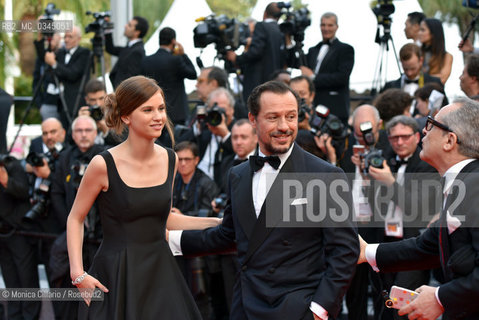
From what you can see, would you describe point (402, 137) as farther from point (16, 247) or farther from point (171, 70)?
point (16, 247)

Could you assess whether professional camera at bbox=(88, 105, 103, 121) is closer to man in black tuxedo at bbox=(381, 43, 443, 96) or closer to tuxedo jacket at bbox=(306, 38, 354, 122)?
tuxedo jacket at bbox=(306, 38, 354, 122)

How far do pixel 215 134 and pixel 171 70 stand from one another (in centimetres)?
151

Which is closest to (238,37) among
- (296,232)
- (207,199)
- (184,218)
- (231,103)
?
(231,103)

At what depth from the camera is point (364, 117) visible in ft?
19.2

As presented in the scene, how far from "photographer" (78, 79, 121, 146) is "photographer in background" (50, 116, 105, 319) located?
0.76ft

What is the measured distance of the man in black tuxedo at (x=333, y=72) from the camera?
7.44 meters

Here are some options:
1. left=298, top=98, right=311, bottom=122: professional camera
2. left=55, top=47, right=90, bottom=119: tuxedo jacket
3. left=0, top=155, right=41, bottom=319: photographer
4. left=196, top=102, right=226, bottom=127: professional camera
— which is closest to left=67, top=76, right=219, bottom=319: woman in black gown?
left=298, top=98, right=311, bottom=122: professional camera

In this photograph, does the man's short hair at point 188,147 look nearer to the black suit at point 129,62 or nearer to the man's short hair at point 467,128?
the black suit at point 129,62

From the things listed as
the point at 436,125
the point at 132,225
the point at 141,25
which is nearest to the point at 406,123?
the point at 436,125

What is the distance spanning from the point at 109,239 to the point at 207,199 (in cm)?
254

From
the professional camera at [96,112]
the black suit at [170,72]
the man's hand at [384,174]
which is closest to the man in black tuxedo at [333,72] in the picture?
the black suit at [170,72]

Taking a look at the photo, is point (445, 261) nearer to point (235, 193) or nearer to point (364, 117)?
point (235, 193)

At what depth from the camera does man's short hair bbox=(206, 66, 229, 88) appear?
726 centimetres

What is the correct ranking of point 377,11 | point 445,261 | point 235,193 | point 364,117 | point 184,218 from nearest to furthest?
point 445,261 → point 235,193 → point 184,218 → point 364,117 → point 377,11
